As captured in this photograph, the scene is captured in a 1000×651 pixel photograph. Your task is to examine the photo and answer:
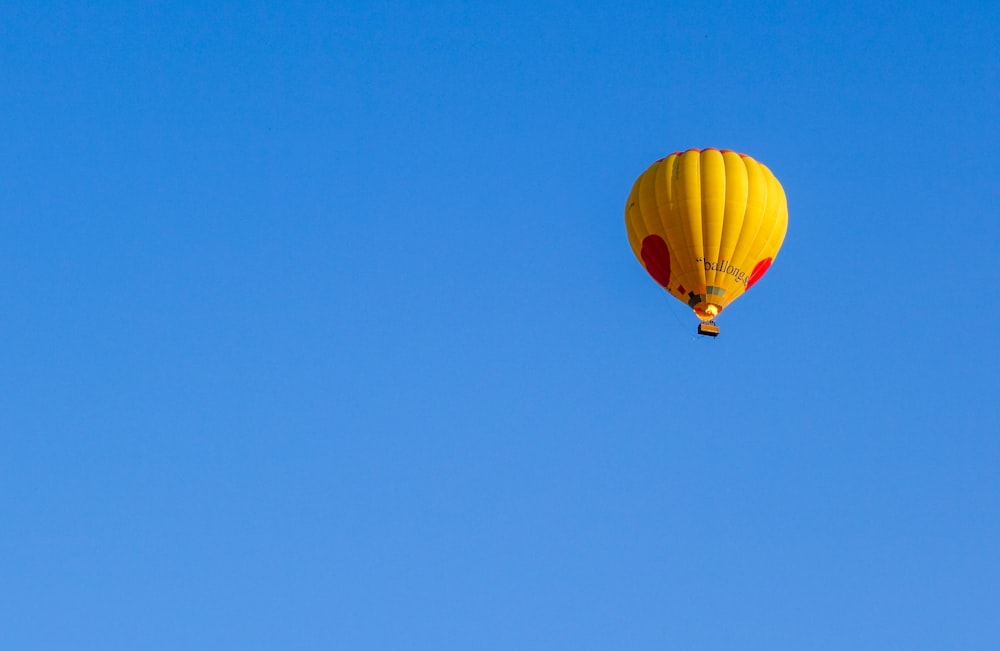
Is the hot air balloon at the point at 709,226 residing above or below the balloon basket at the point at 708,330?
above

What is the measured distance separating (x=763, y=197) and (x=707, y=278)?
255 cm

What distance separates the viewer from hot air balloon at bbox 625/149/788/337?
57.6 m

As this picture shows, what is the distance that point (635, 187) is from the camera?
195ft

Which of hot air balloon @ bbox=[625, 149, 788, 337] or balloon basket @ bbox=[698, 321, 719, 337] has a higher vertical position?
hot air balloon @ bbox=[625, 149, 788, 337]

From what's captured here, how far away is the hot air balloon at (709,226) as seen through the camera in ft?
189

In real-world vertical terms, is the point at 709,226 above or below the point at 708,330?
above

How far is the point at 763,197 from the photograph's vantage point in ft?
191

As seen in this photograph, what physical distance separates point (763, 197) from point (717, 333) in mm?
3617

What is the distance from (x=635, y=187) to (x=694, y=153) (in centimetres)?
183

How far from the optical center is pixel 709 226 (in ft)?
189

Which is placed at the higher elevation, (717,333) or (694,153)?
(694,153)

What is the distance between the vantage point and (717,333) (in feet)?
191

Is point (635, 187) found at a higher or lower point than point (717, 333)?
higher

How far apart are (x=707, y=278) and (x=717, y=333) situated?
1453mm
